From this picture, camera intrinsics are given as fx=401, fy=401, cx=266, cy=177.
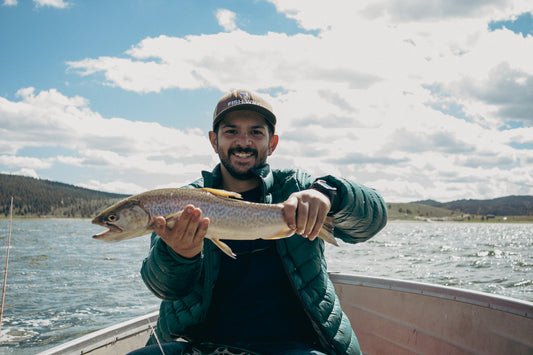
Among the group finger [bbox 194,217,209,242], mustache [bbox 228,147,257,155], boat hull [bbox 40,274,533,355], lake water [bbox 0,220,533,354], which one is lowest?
lake water [bbox 0,220,533,354]

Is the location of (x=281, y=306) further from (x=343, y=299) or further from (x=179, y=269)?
(x=343, y=299)

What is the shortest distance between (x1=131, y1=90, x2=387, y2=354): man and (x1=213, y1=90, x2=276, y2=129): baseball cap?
69 cm

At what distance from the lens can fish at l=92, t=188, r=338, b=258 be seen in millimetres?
2949

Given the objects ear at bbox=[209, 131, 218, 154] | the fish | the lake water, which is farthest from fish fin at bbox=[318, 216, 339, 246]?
the lake water

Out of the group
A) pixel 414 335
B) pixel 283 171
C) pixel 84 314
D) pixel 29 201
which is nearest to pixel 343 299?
pixel 414 335

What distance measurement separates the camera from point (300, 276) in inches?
131

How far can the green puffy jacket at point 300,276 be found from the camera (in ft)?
10.5

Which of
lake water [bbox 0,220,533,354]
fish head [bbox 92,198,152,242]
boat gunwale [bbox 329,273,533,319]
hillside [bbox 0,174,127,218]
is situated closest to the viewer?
fish head [bbox 92,198,152,242]

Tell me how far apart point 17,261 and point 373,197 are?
3346cm

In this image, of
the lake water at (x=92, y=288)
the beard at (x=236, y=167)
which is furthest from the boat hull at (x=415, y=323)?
the lake water at (x=92, y=288)

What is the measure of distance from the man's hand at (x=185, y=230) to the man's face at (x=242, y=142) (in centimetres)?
113

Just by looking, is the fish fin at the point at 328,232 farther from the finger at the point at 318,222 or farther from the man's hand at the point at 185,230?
the man's hand at the point at 185,230

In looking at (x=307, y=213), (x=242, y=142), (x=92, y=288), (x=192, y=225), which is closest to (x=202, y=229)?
(x=192, y=225)

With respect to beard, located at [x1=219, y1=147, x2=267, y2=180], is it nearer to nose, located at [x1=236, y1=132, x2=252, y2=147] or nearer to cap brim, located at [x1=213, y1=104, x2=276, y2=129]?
nose, located at [x1=236, y1=132, x2=252, y2=147]
